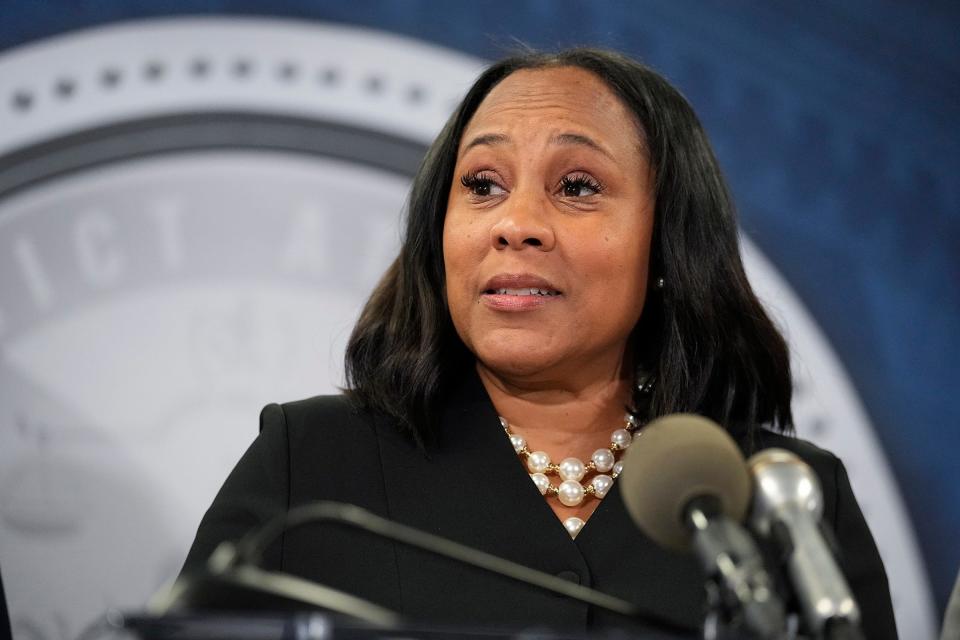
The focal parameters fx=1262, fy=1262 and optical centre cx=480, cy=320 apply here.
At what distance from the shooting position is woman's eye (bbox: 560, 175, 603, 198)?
6.13 ft

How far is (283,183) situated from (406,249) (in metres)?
0.47

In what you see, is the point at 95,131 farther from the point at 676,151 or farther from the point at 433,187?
the point at 676,151

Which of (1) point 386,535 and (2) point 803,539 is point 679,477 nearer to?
(2) point 803,539

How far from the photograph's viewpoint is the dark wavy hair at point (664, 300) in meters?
1.96

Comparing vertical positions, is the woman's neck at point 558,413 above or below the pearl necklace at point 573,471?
above

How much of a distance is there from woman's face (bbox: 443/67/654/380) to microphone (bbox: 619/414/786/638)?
2.04ft

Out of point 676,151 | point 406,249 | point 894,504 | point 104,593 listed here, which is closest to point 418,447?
point 406,249

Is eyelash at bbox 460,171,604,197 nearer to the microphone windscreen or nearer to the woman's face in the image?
the woman's face

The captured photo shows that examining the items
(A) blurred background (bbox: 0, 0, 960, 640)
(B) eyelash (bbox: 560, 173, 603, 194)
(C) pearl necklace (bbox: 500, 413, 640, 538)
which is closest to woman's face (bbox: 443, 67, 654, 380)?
(B) eyelash (bbox: 560, 173, 603, 194)

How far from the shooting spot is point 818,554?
1060mm

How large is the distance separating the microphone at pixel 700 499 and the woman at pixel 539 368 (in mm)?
505

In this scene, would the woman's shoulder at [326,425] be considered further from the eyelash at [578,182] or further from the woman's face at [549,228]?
the eyelash at [578,182]

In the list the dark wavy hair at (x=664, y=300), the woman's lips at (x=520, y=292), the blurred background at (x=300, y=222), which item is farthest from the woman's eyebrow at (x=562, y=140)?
the blurred background at (x=300, y=222)

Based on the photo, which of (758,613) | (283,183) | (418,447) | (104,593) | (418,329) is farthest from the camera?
(283,183)
